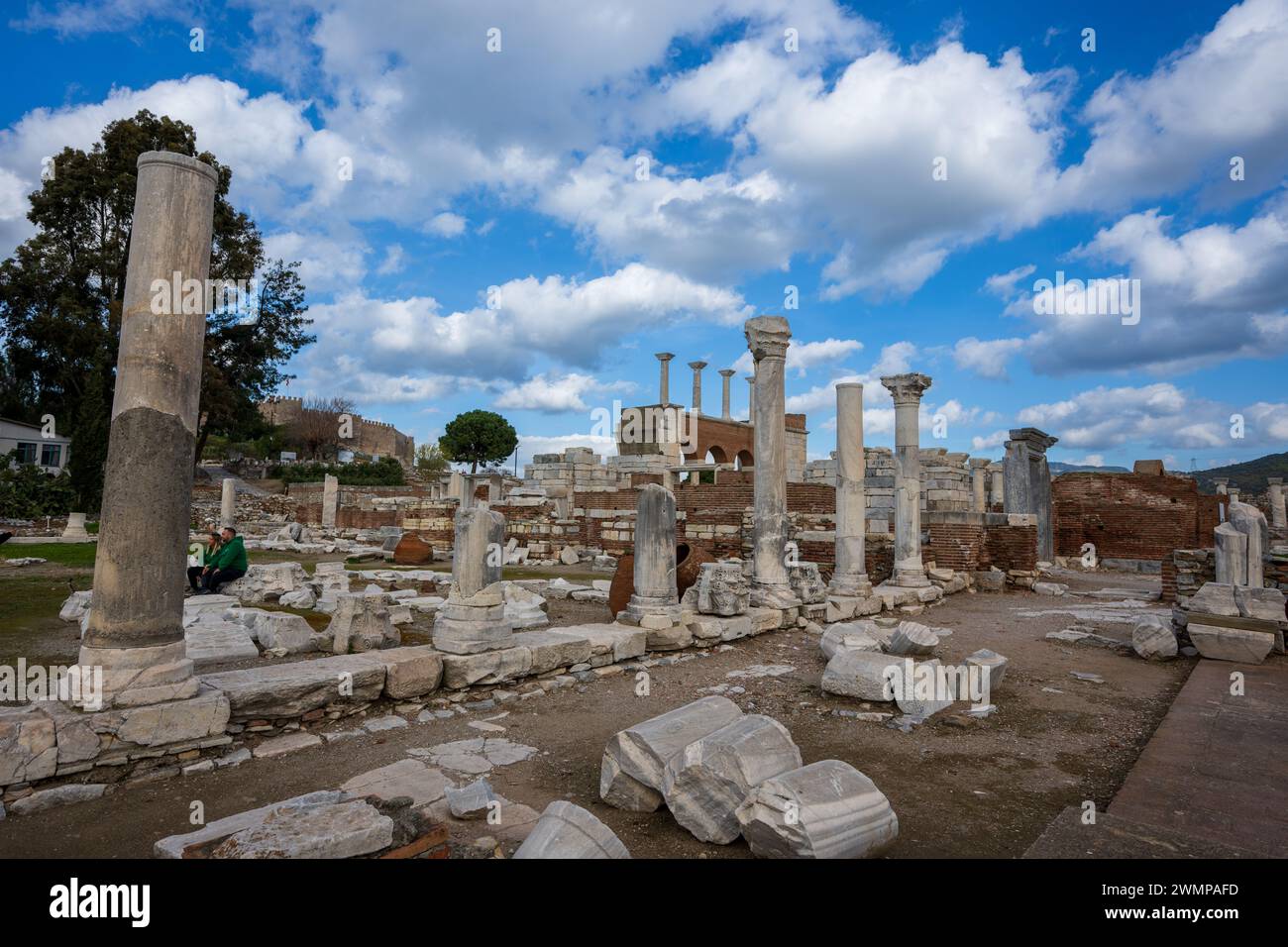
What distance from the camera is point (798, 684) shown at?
661 cm

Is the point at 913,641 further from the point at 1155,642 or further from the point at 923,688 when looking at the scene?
the point at 1155,642

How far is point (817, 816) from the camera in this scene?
10.1ft

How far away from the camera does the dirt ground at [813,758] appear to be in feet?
11.3

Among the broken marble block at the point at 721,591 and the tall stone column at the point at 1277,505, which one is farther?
the tall stone column at the point at 1277,505

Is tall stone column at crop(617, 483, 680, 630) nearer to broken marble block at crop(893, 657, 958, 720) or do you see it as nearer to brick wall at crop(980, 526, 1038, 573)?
broken marble block at crop(893, 657, 958, 720)

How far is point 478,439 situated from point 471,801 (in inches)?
1907

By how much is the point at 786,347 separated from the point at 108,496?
29.3 feet

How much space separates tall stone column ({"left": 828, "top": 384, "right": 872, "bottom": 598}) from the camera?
38.8 feet

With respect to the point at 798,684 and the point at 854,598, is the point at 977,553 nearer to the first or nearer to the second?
the point at 854,598

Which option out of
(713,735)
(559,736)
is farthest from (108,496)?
(713,735)

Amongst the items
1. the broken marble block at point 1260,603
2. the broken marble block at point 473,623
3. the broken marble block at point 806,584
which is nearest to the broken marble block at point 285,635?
the broken marble block at point 473,623

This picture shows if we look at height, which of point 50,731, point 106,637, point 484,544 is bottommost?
point 50,731

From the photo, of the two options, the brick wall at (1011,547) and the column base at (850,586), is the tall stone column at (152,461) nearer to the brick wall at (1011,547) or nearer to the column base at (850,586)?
the column base at (850,586)

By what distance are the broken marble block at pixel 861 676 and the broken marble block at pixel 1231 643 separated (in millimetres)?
4025
